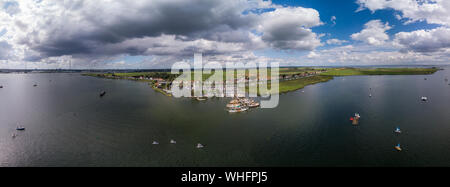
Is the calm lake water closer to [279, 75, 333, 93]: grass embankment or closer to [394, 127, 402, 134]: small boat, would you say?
[394, 127, 402, 134]: small boat

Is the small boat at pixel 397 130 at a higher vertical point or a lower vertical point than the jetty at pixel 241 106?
lower

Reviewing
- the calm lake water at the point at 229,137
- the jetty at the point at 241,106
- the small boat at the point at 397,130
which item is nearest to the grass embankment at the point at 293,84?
the jetty at the point at 241,106

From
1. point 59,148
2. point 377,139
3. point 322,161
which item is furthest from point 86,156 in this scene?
point 377,139

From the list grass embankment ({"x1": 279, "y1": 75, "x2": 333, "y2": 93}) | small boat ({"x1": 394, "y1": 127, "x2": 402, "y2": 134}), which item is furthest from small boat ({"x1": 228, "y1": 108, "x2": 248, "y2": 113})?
grass embankment ({"x1": 279, "y1": 75, "x2": 333, "y2": 93})

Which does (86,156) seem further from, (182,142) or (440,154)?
(440,154)

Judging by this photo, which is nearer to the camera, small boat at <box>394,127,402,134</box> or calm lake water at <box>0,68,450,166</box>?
calm lake water at <box>0,68,450,166</box>

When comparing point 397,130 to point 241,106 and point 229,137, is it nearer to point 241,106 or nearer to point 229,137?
point 229,137

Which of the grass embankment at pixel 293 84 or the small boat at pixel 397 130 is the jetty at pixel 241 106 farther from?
the grass embankment at pixel 293 84

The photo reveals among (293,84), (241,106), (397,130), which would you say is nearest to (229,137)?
(241,106)

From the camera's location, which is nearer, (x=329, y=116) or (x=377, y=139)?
(x=377, y=139)

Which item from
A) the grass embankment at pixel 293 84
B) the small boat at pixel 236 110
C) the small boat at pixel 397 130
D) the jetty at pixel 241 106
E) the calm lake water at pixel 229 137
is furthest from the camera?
the grass embankment at pixel 293 84

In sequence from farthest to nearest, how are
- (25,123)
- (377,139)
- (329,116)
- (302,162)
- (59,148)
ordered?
(329,116)
(25,123)
(377,139)
(59,148)
(302,162)
